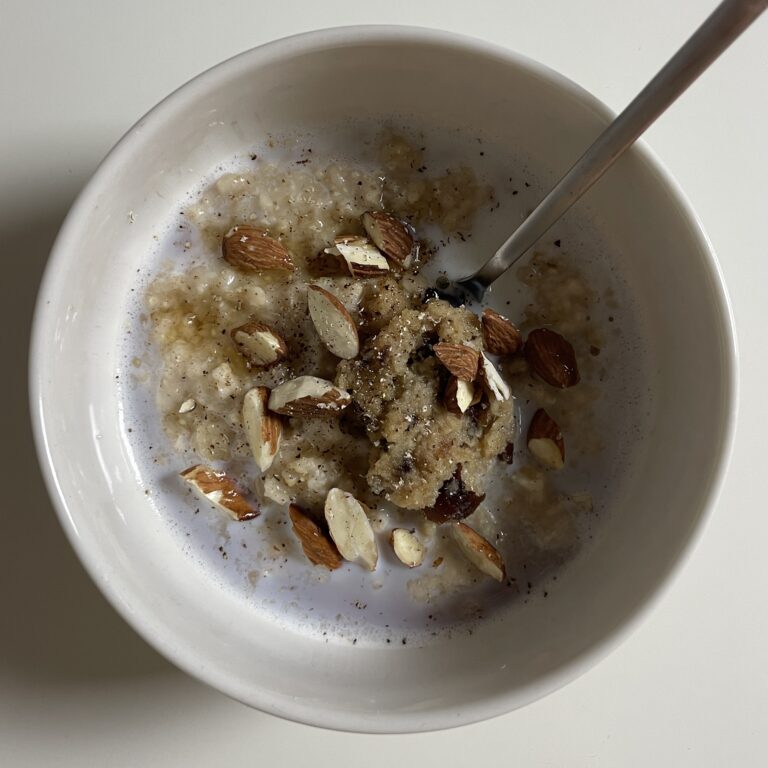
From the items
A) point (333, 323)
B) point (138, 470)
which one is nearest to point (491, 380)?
point (333, 323)

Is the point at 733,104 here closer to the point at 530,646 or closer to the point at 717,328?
the point at 717,328

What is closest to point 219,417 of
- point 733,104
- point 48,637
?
point 48,637

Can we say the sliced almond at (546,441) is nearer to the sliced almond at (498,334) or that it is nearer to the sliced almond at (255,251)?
the sliced almond at (498,334)

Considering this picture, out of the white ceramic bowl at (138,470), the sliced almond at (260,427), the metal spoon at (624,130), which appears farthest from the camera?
the sliced almond at (260,427)

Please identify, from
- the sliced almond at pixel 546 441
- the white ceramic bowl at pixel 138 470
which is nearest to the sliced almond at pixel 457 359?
Result: the sliced almond at pixel 546 441

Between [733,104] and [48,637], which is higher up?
[733,104]

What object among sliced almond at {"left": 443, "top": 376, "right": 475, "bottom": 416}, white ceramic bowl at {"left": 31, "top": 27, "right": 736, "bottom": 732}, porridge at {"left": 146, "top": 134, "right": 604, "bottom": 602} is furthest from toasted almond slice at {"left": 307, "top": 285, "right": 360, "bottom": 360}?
white ceramic bowl at {"left": 31, "top": 27, "right": 736, "bottom": 732}

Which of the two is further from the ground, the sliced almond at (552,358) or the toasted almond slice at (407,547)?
the sliced almond at (552,358)
